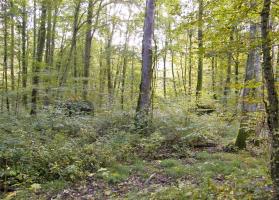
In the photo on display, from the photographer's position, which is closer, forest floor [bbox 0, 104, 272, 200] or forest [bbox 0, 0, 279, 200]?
forest [bbox 0, 0, 279, 200]

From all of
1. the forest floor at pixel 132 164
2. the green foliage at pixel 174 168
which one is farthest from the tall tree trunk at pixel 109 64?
the green foliage at pixel 174 168

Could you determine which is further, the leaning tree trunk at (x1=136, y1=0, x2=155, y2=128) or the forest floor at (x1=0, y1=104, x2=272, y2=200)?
the leaning tree trunk at (x1=136, y1=0, x2=155, y2=128)

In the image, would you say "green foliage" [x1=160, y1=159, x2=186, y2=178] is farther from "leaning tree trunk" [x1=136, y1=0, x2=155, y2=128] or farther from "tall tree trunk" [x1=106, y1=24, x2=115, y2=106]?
"tall tree trunk" [x1=106, y1=24, x2=115, y2=106]

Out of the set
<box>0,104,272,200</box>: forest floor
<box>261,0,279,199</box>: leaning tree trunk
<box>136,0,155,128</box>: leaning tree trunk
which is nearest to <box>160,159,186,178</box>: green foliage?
<box>0,104,272,200</box>: forest floor

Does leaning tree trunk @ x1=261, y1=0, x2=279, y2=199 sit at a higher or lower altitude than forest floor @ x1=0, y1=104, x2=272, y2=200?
higher

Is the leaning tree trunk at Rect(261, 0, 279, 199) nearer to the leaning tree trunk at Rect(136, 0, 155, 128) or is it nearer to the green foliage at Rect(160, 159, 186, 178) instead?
the green foliage at Rect(160, 159, 186, 178)

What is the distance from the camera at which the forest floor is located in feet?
16.0

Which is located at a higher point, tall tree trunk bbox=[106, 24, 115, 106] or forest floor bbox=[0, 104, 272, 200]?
tall tree trunk bbox=[106, 24, 115, 106]

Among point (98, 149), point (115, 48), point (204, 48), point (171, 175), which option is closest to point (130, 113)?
point (98, 149)

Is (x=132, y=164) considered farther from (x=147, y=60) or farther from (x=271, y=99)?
(x=147, y=60)

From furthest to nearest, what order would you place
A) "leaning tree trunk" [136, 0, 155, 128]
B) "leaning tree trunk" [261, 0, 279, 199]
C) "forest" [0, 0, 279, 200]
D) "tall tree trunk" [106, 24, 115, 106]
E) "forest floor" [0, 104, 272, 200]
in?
"tall tree trunk" [106, 24, 115, 106], "leaning tree trunk" [136, 0, 155, 128], "forest floor" [0, 104, 272, 200], "forest" [0, 0, 279, 200], "leaning tree trunk" [261, 0, 279, 199]

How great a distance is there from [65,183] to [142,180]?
64.1 inches

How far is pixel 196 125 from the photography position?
8492 mm

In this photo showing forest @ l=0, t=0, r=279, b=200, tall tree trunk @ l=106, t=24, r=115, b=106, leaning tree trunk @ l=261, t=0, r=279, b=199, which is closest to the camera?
leaning tree trunk @ l=261, t=0, r=279, b=199
